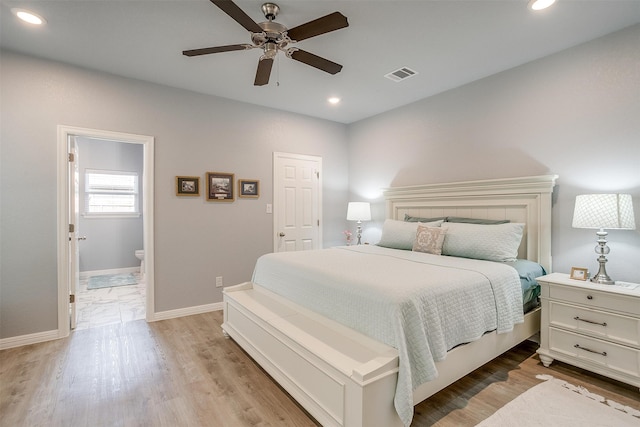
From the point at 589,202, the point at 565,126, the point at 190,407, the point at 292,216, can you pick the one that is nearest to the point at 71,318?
the point at 190,407

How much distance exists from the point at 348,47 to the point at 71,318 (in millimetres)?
3745

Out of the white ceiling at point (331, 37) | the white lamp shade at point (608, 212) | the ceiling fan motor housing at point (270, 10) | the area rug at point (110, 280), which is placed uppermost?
the white ceiling at point (331, 37)

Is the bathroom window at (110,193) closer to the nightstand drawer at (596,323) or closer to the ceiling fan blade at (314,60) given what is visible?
the ceiling fan blade at (314,60)

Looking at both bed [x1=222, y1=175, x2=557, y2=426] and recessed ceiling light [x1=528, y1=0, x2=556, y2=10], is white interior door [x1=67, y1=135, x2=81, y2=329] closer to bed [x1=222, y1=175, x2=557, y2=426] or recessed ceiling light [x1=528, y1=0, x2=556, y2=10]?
bed [x1=222, y1=175, x2=557, y2=426]

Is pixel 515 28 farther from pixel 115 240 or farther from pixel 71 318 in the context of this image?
pixel 115 240

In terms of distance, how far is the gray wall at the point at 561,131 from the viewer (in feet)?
7.85

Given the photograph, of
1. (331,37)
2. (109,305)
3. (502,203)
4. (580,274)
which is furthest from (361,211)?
(109,305)

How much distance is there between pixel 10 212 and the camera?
8.95 feet

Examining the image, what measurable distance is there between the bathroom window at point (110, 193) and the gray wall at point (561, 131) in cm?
533

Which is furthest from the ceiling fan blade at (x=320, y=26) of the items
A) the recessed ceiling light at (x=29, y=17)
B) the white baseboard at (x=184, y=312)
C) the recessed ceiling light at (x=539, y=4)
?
the white baseboard at (x=184, y=312)

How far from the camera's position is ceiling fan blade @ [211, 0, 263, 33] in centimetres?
165

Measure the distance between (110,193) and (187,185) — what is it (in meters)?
3.15

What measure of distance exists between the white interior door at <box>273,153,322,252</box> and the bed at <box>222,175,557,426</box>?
139cm

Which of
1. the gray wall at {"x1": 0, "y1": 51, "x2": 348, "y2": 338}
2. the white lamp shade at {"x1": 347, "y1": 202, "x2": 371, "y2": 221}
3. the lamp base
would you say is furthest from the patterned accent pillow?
the gray wall at {"x1": 0, "y1": 51, "x2": 348, "y2": 338}
